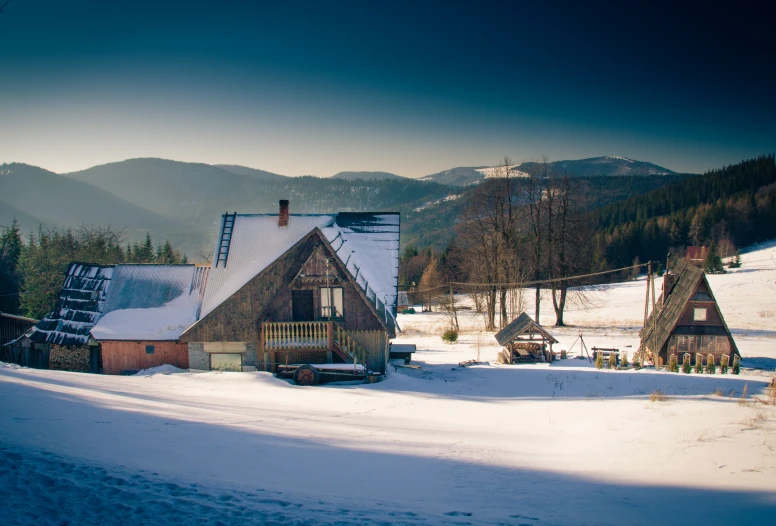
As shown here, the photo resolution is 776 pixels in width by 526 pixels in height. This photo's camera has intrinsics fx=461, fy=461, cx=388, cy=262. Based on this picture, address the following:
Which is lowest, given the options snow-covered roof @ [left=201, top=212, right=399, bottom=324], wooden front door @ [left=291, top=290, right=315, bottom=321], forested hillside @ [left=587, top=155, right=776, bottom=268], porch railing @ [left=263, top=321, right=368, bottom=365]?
porch railing @ [left=263, top=321, right=368, bottom=365]

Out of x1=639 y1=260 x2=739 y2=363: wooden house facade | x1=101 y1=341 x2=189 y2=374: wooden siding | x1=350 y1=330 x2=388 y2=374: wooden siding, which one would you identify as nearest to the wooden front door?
x1=350 y1=330 x2=388 y2=374: wooden siding

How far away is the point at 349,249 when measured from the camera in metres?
23.9

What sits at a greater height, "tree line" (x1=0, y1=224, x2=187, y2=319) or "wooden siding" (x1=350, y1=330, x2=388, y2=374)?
"tree line" (x1=0, y1=224, x2=187, y2=319)

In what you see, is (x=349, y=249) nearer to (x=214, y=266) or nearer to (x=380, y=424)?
(x=214, y=266)

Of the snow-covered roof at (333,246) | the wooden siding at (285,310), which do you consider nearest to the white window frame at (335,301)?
the wooden siding at (285,310)

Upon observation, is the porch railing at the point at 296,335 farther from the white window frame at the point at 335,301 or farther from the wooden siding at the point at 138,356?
the wooden siding at the point at 138,356

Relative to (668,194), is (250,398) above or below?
below

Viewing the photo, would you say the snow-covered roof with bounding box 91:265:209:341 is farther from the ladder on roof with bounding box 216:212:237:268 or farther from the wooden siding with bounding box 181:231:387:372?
the wooden siding with bounding box 181:231:387:372

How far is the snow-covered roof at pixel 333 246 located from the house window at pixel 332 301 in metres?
1.17

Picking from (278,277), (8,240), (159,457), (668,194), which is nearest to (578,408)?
(159,457)

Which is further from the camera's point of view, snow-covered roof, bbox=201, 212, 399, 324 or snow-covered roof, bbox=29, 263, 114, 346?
snow-covered roof, bbox=29, 263, 114, 346

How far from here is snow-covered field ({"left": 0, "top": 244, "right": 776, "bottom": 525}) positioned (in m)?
5.92

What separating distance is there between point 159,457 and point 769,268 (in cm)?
8893

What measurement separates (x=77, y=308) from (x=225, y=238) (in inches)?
322
